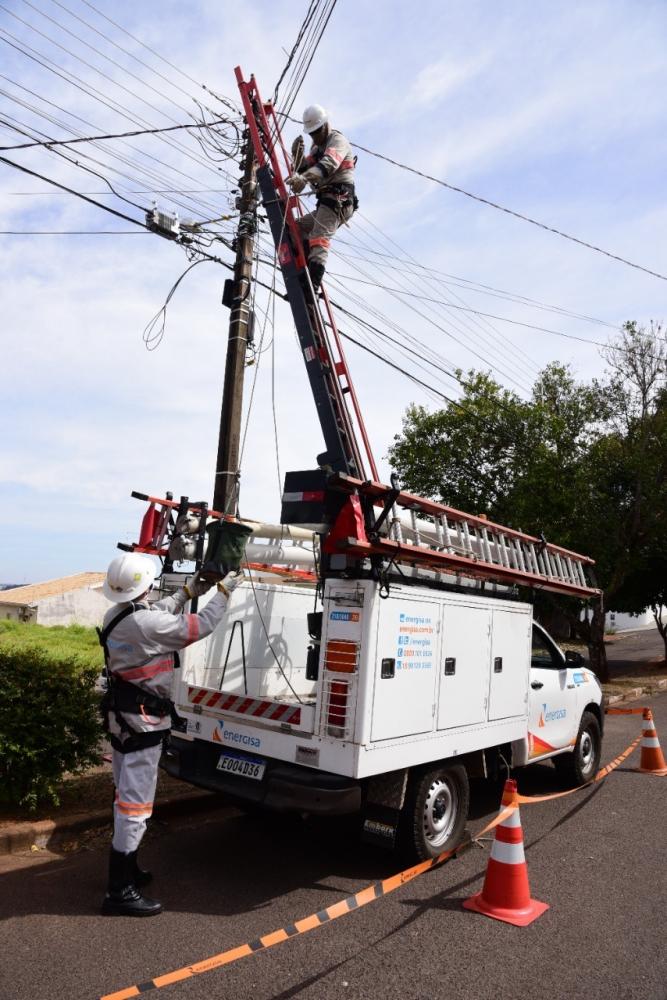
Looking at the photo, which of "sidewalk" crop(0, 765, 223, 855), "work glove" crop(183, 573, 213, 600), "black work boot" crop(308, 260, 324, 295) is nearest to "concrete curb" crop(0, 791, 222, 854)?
"sidewalk" crop(0, 765, 223, 855)

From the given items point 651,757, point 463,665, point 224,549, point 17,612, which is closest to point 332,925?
point 463,665

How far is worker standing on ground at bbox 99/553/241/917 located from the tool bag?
0.12m

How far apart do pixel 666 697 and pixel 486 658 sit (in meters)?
12.7

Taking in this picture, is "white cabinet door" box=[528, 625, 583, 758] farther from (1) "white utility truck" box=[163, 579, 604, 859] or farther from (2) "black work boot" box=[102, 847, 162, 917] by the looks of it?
(2) "black work boot" box=[102, 847, 162, 917]

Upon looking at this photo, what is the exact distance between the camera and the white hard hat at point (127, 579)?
4.34 metres

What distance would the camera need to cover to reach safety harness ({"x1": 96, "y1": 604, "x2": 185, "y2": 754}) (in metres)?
4.17

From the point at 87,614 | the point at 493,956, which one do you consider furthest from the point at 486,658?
the point at 87,614

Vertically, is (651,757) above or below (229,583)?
below

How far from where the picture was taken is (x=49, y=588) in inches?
1490

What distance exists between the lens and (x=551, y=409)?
732 inches

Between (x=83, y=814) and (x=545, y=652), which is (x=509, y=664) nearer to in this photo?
(x=545, y=652)

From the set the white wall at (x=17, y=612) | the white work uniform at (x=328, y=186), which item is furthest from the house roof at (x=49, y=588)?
the white work uniform at (x=328, y=186)

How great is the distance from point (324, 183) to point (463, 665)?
4.37 meters

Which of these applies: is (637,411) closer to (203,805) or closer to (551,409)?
(551,409)
